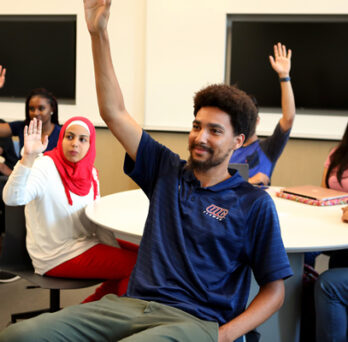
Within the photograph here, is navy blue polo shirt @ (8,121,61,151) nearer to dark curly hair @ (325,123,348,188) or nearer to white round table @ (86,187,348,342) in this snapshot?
white round table @ (86,187,348,342)

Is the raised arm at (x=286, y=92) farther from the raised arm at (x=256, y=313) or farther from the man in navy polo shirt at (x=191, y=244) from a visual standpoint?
the raised arm at (x=256, y=313)

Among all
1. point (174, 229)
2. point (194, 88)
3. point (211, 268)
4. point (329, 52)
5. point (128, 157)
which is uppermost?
point (329, 52)

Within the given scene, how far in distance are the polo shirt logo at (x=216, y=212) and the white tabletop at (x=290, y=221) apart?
1.15 feet

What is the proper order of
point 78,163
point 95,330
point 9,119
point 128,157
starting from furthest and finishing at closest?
point 9,119, point 78,163, point 128,157, point 95,330

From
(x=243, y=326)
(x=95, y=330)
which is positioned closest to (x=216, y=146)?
(x=243, y=326)

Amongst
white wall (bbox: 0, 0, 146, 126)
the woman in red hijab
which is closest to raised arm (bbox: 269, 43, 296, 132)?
the woman in red hijab

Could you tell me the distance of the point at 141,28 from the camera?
4941mm

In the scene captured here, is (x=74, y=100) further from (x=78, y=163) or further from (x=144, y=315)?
(x=144, y=315)

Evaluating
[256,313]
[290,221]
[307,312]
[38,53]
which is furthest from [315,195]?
[38,53]

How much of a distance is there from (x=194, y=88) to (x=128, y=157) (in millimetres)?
3387

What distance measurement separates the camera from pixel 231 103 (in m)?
1.55

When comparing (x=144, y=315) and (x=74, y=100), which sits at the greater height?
(x=74, y=100)

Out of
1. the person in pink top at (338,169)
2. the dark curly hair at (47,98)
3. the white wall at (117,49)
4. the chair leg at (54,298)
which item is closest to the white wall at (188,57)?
the white wall at (117,49)

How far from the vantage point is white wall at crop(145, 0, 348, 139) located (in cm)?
466
